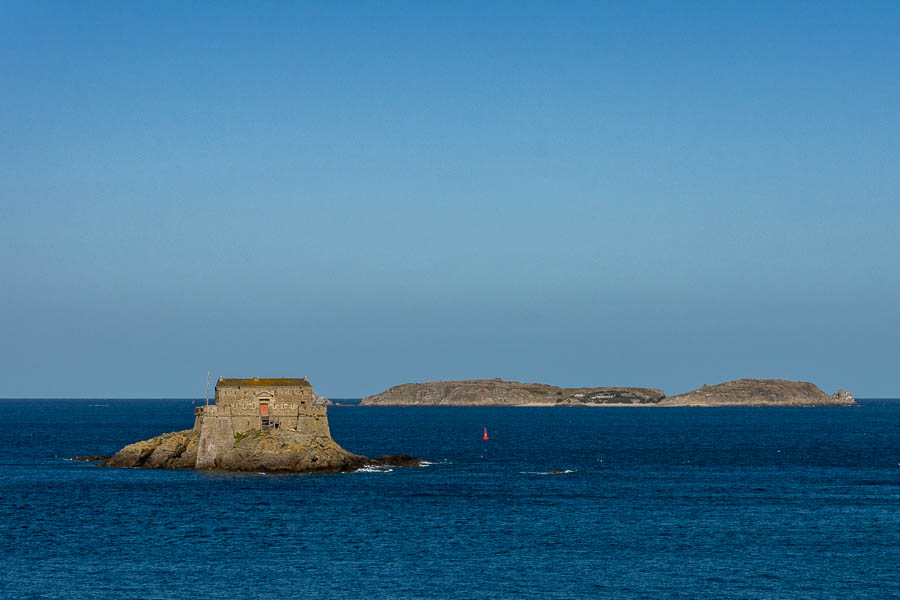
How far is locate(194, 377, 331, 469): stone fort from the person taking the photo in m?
92.2

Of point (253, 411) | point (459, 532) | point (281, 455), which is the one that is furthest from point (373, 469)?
point (459, 532)

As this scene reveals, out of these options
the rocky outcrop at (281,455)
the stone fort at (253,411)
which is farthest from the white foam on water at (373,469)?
the stone fort at (253,411)

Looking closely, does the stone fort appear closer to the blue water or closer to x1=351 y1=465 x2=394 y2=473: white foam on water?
the blue water

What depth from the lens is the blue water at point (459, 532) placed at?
48969 millimetres

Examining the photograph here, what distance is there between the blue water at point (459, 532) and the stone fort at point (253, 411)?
4.14 meters

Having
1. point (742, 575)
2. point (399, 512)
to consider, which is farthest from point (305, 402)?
point (742, 575)

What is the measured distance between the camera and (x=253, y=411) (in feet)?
303

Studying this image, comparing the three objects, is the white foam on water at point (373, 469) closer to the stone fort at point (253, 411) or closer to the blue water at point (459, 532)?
the blue water at point (459, 532)

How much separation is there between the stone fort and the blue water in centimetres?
414

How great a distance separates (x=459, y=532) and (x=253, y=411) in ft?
113

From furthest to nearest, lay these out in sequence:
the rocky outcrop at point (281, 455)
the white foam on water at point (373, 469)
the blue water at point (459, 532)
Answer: the white foam on water at point (373, 469)
the rocky outcrop at point (281, 455)
the blue water at point (459, 532)

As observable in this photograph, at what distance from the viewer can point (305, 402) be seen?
94375mm

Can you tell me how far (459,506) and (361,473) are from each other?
74.5ft

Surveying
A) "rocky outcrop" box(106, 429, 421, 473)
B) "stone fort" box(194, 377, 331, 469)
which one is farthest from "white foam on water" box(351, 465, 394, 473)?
"stone fort" box(194, 377, 331, 469)
